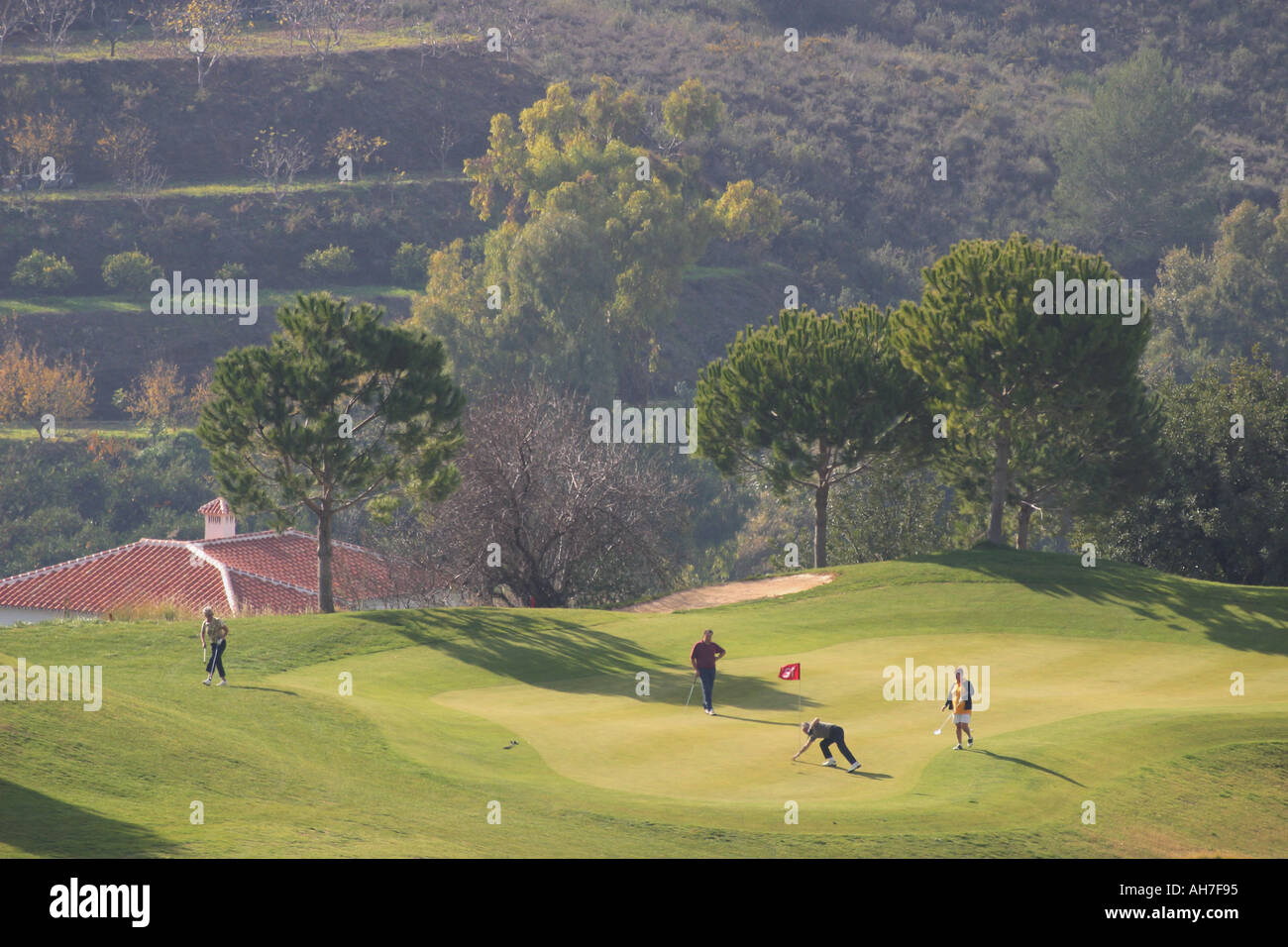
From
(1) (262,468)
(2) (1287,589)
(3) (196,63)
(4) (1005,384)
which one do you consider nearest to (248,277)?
(3) (196,63)

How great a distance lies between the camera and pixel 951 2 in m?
159

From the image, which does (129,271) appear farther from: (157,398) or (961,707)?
(961,707)

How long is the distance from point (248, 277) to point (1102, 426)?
70.2 m

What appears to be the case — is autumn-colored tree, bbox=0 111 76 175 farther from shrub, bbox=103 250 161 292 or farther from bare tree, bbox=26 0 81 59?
shrub, bbox=103 250 161 292

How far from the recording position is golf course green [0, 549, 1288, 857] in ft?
73.6

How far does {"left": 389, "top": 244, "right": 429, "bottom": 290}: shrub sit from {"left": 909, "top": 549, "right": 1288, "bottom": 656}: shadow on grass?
211 ft

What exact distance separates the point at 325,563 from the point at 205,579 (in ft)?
42.3

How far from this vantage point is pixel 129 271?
99688 millimetres

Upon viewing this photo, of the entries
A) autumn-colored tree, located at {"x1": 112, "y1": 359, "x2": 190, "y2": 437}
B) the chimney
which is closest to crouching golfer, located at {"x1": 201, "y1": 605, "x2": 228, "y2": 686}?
the chimney

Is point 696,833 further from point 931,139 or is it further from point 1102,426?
point 931,139

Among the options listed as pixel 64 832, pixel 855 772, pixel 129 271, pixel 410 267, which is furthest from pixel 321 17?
pixel 64 832

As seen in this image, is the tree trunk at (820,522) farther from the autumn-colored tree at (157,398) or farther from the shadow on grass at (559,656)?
the autumn-colored tree at (157,398)

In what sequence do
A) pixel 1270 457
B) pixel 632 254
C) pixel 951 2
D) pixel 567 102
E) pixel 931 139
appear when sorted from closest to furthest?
1. pixel 1270 457
2. pixel 632 254
3. pixel 567 102
4. pixel 931 139
5. pixel 951 2

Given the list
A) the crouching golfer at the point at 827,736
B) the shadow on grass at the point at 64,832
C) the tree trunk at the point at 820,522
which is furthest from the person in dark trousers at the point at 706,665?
the tree trunk at the point at 820,522
